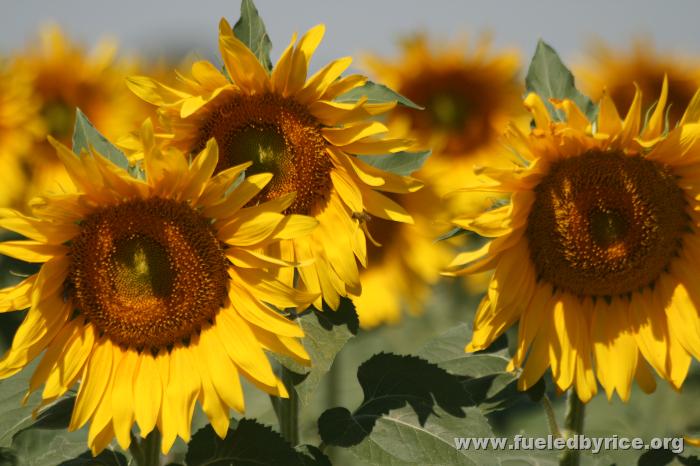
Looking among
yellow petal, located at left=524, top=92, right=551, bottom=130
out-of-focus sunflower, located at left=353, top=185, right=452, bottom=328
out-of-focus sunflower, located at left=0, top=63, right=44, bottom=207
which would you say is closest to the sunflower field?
yellow petal, located at left=524, top=92, right=551, bottom=130

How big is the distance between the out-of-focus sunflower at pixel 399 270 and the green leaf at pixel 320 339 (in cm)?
181

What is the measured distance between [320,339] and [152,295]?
368mm

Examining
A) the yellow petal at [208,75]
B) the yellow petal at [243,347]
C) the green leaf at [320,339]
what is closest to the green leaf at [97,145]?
the yellow petal at [208,75]

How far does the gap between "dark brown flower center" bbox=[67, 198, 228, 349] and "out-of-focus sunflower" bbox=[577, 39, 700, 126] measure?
8.94 feet

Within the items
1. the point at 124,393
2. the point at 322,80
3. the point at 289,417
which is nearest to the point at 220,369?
the point at 124,393

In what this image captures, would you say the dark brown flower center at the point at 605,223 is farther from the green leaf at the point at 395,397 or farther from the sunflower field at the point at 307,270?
the green leaf at the point at 395,397

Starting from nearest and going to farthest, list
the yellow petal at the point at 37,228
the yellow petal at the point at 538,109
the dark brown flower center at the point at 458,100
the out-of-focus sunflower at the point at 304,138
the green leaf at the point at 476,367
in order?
1. the yellow petal at the point at 37,228
2. the yellow petal at the point at 538,109
3. the out-of-focus sunflower at the point at 304,138
4. the green leaf at the point at 476,367
5. the dark brown flower center at the point at 458,100

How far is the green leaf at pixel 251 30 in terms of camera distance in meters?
2.15

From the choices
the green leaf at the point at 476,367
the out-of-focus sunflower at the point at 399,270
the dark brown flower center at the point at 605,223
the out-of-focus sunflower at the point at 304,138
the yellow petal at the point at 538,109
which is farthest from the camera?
the out-of-focus sunflower at the point at 399,270

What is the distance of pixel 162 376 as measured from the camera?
2.05 meters

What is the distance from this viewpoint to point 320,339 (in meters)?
2.07

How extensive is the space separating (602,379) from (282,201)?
0.85 meters

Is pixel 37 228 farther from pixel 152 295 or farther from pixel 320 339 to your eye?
pixel 320 339

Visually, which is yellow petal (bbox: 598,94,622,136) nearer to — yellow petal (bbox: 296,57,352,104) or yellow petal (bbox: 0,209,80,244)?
yellow petal (bbox: 296,57,352,104)
